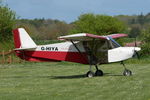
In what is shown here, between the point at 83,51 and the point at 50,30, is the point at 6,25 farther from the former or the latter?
the point at 50,30

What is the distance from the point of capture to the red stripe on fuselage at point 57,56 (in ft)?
70.9

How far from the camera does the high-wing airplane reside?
68.4 feet

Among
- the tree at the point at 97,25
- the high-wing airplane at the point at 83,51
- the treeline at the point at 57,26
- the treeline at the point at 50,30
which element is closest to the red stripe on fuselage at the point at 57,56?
the high-wing airplane at the point at 83,51

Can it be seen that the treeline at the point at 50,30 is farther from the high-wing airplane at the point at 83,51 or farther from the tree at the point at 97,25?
the high-wing airplane at the point at 83,51

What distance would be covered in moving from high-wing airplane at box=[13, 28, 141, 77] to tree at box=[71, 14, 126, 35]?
1120 inches

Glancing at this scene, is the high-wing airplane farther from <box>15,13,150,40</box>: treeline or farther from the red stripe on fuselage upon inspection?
<box>15,13,150,40</box>: treeline

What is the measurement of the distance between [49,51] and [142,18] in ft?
593

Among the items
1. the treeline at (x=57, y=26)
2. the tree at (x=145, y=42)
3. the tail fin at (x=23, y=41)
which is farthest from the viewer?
the treeline at (x=57, y=26)

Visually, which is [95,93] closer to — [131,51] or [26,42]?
[131,51]

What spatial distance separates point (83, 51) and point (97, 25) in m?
30.4

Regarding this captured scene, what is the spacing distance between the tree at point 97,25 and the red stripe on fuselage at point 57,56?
93.4ft

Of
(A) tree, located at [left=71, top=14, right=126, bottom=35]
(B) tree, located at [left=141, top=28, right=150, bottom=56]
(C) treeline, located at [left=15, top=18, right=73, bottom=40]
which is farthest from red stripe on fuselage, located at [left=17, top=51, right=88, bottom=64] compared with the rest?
(C) treeline, located at [left=15, top=18, right=73, bottom=40]

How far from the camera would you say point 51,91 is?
48.9ft

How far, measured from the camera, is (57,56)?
21.8m
